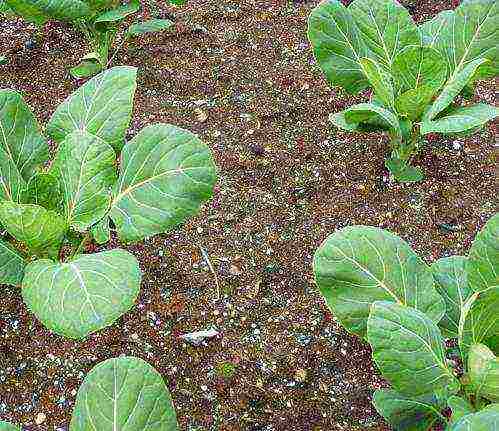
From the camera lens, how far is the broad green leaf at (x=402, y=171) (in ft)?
7.25

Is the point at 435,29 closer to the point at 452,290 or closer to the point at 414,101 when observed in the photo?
the point at 414,101

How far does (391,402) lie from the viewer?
1.63m

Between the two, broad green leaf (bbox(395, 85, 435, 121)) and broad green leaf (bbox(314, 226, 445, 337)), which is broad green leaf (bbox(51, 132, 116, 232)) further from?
broad green leaf (bbox(395, 85, 435, 121))

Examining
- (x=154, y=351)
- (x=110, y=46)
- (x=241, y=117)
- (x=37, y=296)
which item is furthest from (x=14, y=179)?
(x=110, y=46)

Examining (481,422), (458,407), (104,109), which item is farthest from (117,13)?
(481,422)

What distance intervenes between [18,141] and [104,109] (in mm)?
235

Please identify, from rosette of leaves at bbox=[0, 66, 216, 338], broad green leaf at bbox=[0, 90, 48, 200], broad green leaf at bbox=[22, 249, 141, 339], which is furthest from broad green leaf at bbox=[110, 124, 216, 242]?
broad green leaf at bbox=[0, 90, 48, 200]

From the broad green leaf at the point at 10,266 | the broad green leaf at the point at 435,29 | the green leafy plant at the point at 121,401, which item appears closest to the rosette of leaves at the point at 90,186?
the broad green leaf at the point at 10,266

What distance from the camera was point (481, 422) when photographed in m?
1.25

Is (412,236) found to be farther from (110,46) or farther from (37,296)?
(110,46)

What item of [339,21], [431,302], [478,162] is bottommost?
[478,162]

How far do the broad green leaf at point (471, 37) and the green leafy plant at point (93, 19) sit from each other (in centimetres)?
103

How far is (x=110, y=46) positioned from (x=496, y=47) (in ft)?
4.64

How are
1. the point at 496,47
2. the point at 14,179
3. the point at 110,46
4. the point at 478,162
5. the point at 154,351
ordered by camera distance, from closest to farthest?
the point at 14,179, the point at 154,351, the point at 496,47, the point at 478,162, the point at 110,46
